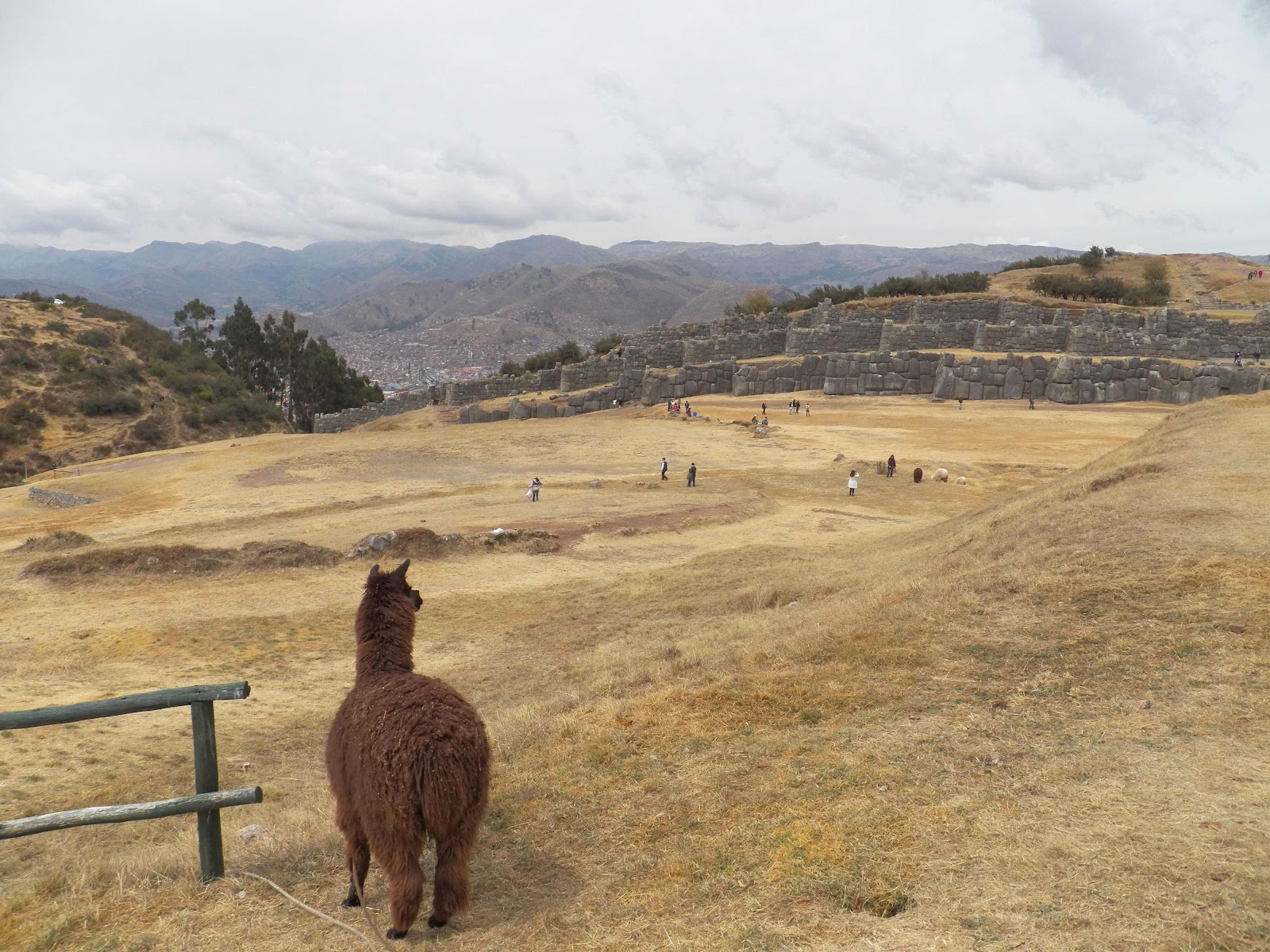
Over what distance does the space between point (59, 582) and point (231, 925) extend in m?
17.1

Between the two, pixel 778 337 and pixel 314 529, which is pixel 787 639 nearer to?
pixel 314 529

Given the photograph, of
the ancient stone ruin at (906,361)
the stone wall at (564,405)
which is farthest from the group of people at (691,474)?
the ancient stone ruin at (906,361)

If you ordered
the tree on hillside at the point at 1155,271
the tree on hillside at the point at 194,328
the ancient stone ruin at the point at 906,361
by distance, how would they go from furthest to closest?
the tree on hillside at the point at 194,328 < the tree on hillside at the point at 1155,271 < the ancient stone ruin at the point at 906,361

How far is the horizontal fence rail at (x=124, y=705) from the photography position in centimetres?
502

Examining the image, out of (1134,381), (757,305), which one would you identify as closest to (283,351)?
(757,305)

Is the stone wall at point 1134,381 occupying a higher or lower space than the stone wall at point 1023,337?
lower

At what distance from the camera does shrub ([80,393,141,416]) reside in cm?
5952

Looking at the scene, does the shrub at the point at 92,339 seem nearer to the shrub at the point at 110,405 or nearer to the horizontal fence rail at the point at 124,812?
the shrub at the point at 110,405

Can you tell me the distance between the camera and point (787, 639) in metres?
9.17

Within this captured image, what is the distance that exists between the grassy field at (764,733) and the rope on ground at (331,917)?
0.21ft

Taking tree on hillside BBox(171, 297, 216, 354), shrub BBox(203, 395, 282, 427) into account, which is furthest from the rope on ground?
tree on hillside BBox(171, 297, 216, 354)

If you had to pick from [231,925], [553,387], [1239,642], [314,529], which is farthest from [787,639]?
[553,387]

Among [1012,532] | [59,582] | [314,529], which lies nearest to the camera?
[1012,532]

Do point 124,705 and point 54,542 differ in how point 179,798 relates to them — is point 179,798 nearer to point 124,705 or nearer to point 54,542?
point 124,705
